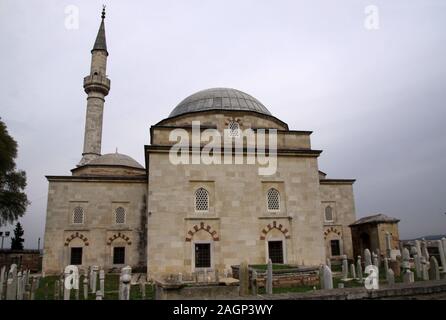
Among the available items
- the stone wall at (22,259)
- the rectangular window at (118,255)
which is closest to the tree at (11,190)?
the stone wall at (22,259)

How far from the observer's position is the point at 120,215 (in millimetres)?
17672

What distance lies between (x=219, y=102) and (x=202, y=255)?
8.43 metres

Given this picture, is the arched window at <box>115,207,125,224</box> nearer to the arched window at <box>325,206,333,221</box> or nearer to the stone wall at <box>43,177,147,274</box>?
the stone wall at <box>43,177,147,274</box>

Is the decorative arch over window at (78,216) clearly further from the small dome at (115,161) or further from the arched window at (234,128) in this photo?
the arched window at (234,128)

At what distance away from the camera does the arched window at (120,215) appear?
57.8 ft

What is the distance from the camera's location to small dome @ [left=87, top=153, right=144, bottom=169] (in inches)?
834

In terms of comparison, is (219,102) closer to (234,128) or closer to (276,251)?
(234,128)

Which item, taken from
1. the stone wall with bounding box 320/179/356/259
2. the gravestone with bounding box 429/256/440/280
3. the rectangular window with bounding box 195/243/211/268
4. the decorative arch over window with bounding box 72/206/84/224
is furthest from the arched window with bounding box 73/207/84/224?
the gravestone with bounding box 429/256/440/280

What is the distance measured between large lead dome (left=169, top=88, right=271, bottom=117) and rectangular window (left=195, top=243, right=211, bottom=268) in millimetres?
7168

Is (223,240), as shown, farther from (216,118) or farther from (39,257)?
(39,257)

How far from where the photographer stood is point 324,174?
2309 centimetres

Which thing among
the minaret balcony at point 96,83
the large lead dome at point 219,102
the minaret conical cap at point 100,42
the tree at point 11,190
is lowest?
the tree at point 11,190

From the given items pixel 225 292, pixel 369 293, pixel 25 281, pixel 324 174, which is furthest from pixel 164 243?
pixel 324 174
